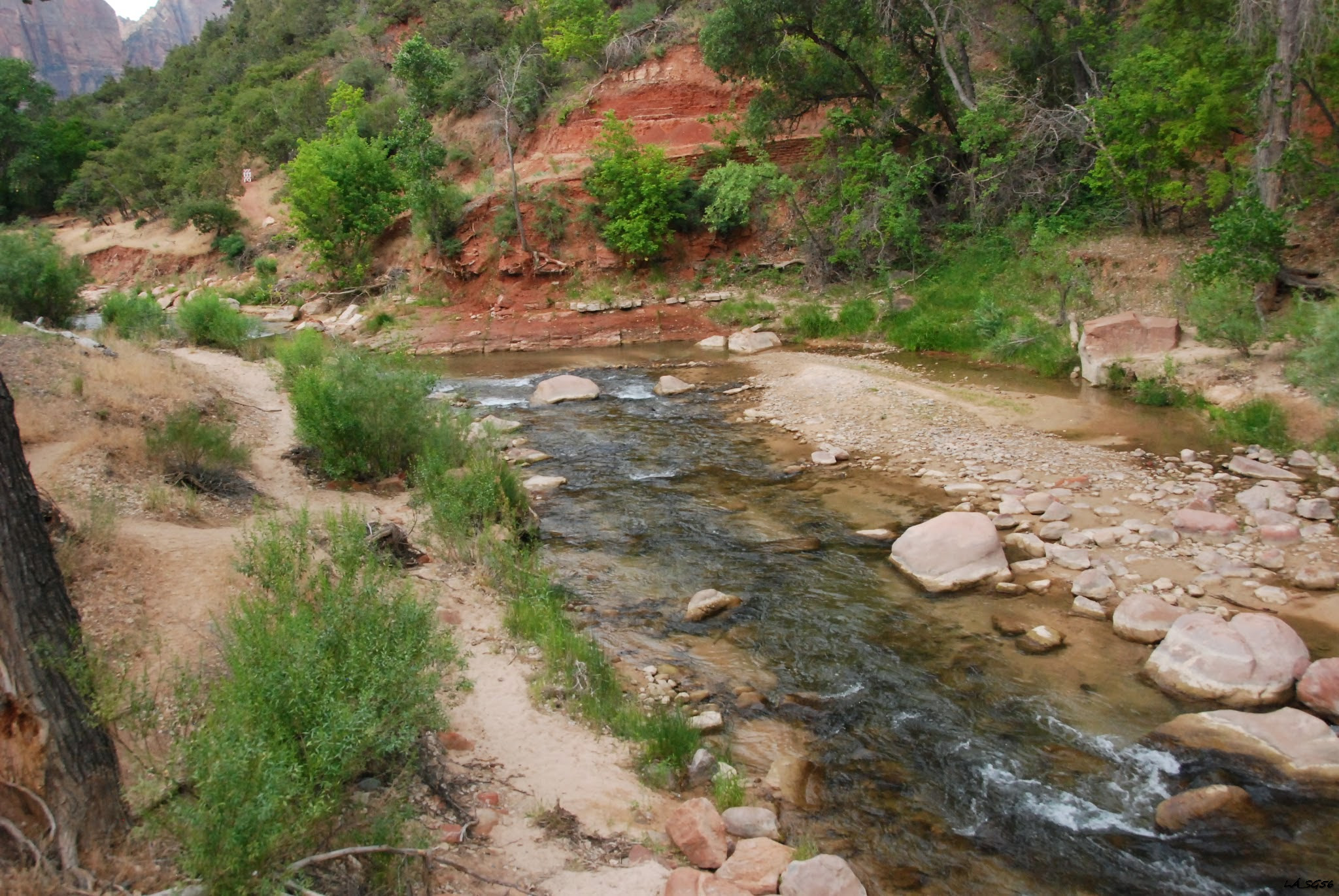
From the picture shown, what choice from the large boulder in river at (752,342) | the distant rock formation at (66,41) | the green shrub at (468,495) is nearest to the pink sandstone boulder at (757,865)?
the green shrub at (468,495)

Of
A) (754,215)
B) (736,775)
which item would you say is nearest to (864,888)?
(736,775)

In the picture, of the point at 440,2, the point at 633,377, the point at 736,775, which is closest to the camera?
the point at 736,775

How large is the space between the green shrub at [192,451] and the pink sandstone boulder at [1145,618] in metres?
9.02

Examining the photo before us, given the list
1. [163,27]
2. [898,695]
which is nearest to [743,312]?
[898,695]

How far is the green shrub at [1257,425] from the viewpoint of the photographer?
33.6 feet

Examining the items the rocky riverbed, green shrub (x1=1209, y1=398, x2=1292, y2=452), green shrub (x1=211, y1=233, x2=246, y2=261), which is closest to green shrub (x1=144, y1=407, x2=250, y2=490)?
the rocky riverbed

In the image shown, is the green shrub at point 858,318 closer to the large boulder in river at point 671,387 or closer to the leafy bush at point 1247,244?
the large boulder in river at point 671,387

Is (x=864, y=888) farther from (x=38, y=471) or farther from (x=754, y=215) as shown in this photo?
(x=754, y=215)

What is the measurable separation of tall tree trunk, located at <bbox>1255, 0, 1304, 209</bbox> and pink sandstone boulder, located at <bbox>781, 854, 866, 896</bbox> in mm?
13431

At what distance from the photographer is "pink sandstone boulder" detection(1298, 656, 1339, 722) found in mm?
5551

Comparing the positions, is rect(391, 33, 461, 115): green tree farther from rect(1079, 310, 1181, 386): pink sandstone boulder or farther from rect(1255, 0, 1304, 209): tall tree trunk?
rect(1255, 0, 1304, 209): tall tree trunk

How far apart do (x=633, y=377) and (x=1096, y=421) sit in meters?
9.62

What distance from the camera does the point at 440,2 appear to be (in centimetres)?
4075

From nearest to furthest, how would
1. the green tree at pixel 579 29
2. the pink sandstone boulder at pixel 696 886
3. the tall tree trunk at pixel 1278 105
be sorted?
the pink sandstone boulder at pixel 696 886 → the tall tree trunk at pixel 1278 105 → the green tree at pixel 579 29
